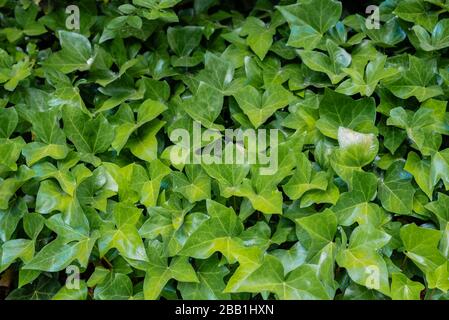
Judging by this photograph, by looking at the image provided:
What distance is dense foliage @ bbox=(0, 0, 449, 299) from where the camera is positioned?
4.36ft

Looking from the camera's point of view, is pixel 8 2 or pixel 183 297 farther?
pixel 8 2

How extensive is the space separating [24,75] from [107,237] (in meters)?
0.65

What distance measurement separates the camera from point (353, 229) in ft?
4.54

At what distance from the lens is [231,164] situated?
4.62 feet

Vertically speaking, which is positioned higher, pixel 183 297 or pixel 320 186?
pixel 320 186

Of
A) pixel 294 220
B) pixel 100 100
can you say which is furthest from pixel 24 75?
pixel 294 220

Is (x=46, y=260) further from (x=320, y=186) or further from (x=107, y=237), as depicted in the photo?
(x=320, y=186)

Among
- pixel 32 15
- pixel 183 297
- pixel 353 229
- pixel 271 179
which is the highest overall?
pixel 32 15

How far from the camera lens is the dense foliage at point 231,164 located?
52.4 inches

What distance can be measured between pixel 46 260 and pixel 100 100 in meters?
0.58

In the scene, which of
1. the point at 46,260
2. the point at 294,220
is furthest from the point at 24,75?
the point at 294,220

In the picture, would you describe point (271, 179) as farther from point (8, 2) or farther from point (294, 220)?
point (8, 2)
